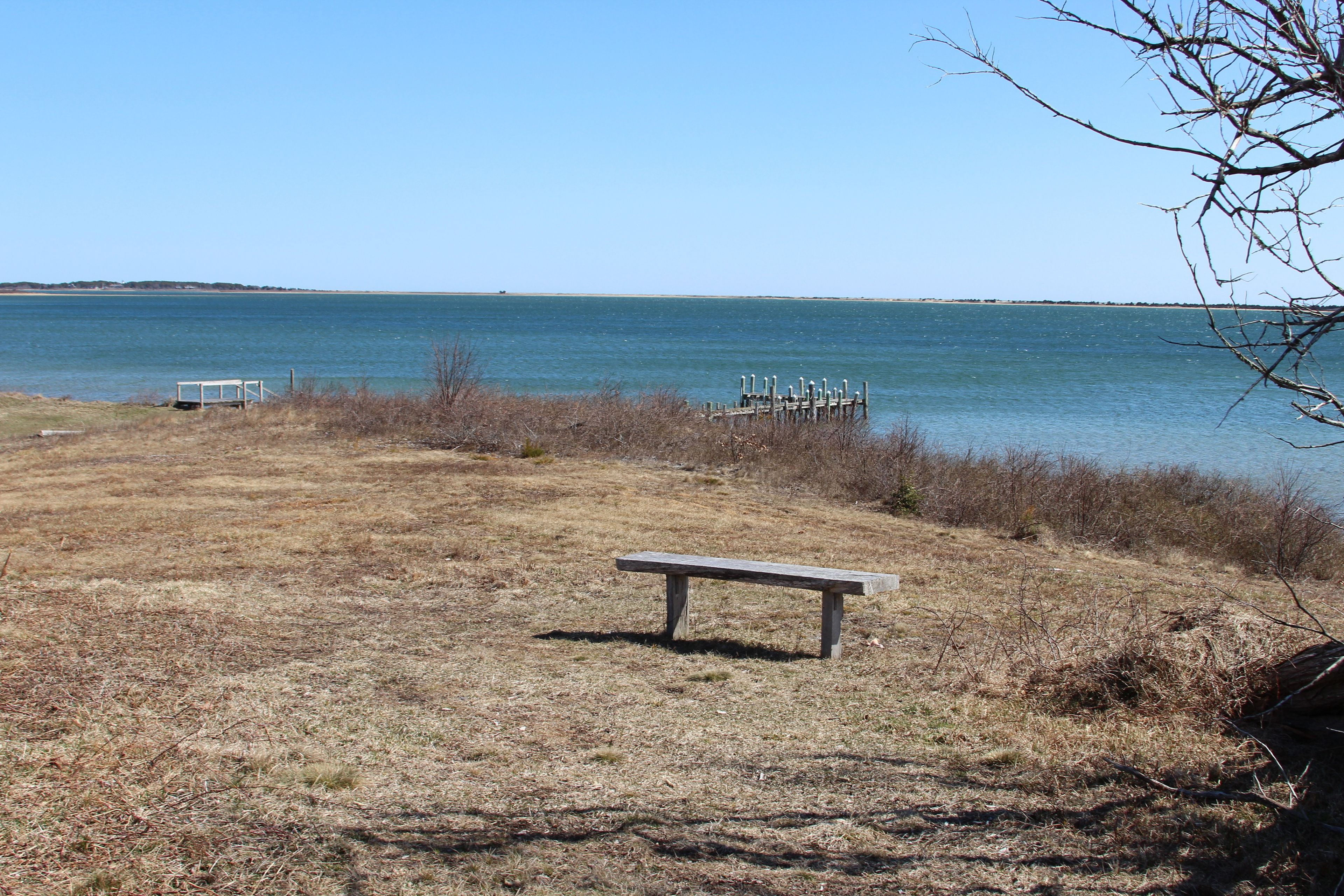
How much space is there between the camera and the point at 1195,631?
19.6 ft

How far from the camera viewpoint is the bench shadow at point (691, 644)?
24.7ft

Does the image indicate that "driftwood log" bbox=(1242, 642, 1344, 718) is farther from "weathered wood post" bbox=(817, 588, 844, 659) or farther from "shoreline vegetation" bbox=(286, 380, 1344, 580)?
"shoreline vegetation" bbox=(286, 380, 1344, 580)

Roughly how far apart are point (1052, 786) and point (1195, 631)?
1714 mm

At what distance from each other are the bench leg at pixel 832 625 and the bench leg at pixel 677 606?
1.07 meters

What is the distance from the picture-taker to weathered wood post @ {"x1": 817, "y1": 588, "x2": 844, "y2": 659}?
7.33 meters

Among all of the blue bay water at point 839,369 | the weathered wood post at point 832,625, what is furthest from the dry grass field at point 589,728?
the blue bay water at point 839,369

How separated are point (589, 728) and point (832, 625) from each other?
7.50 feet

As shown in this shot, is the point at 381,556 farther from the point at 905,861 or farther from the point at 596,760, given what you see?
the point at 905,861

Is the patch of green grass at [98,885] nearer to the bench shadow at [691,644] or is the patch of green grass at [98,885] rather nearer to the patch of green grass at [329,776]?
the patch of green grass at [329,776]

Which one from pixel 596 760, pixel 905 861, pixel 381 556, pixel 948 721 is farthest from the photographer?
pixel 381 556

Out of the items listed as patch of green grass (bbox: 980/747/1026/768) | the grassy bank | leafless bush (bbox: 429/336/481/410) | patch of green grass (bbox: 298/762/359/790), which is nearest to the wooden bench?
patch of green grass (bbox: 980/747/1026/768)

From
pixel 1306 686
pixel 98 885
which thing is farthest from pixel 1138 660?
pixel 98 885

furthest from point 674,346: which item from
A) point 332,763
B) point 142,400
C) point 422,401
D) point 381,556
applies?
point 332,763

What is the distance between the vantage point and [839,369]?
62062 millimetres
